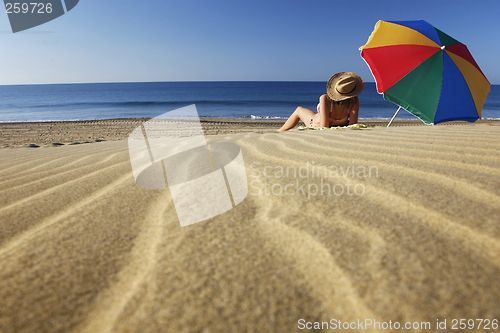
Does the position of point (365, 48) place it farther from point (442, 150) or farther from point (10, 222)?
point (10, 222)

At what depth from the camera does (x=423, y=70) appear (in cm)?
310

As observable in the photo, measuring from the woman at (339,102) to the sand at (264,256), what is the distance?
7.20 ft

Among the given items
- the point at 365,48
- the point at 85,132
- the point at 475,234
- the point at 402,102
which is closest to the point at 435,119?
the point at 402,102

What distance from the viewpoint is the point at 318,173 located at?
3.43 feet

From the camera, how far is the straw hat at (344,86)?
2.88 meters

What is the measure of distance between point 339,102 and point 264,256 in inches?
120

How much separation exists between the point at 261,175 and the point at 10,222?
2.67 ft

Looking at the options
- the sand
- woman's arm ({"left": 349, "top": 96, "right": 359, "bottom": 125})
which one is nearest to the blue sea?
woman's arm ({"left": 349, "top": 96, "right": 359, "bottom": 125})

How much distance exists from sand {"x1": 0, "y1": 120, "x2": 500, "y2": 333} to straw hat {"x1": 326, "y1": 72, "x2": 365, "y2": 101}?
7.10 feet

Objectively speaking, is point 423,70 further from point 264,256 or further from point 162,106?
point 162,106

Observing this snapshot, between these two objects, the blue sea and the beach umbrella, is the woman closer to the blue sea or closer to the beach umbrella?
the beach umbrella

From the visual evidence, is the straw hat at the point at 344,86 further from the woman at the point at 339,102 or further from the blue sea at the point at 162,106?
the blue sea at the point at 162,106

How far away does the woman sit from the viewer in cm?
292

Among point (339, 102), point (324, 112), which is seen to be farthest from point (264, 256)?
point (339, 102)
